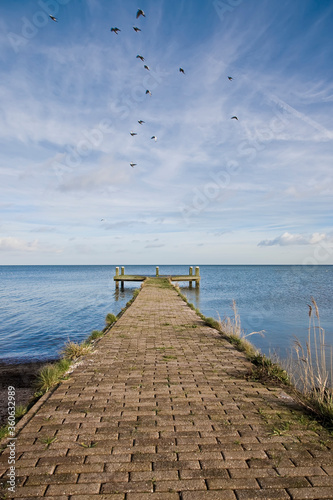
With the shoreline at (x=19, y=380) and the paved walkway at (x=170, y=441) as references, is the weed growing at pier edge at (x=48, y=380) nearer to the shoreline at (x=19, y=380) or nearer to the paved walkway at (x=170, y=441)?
the paved walkway at (x=170, y=441)

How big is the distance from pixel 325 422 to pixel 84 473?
270 centimetres

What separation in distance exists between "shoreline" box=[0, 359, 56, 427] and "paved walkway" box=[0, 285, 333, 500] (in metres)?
2.44

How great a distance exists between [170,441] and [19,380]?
6.73 meters

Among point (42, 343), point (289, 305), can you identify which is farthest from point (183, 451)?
point (289, 305)

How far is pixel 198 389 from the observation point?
4668 millimetres

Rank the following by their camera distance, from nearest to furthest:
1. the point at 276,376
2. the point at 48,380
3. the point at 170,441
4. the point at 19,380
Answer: the point at 170,441
the point at 48,380
the point at 276,376
the point at 19,380

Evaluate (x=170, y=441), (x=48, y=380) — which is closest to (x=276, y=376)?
(x=170, y=441)

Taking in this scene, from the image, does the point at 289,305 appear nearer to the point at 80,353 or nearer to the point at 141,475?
the point at 80,353

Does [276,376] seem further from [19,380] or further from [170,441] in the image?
[19,380]

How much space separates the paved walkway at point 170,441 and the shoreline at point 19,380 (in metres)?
2.44

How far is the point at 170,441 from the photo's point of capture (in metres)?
3.26

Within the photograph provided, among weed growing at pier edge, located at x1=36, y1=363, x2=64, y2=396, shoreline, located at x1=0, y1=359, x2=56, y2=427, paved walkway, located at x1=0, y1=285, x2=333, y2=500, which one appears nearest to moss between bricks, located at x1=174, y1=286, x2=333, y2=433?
paved walkway, located at x1=0, y1=285, x2=333, y2=500

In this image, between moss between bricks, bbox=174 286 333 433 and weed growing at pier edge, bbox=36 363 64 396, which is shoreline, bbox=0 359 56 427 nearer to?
weed growing at pier edge, bbox=36 363 64 396

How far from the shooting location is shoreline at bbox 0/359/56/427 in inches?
269
